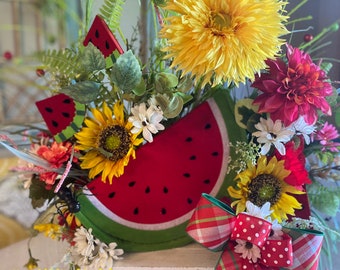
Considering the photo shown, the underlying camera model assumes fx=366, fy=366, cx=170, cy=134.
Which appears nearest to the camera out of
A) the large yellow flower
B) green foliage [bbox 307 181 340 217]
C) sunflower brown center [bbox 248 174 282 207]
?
the large yellow flower

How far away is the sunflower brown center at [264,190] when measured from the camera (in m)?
0.55

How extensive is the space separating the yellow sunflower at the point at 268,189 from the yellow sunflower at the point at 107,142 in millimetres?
171

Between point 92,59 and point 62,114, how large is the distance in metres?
0.14

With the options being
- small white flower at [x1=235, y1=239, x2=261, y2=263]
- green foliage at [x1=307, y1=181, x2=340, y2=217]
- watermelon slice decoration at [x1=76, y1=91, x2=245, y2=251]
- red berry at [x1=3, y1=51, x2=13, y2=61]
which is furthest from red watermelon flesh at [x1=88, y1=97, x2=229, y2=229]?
red berry at [x1=3, y1=51, x2=13, y2=61]

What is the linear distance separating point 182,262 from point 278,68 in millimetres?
323

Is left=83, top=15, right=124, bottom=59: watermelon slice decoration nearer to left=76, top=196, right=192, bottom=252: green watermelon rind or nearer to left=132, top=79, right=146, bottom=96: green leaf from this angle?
left=132, top=79, right=146, bottom=96: green leaf

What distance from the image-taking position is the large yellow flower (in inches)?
17.9

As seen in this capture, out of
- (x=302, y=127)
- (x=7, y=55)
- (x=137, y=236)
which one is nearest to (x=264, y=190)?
(x=302, y=127)

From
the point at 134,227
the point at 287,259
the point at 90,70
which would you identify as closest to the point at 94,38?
the point at 90,70

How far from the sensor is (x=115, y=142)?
0.55m

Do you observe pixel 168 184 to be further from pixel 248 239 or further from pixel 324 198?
pixel 324 198

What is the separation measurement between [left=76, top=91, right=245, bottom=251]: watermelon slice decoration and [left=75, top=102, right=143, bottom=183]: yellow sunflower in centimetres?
4

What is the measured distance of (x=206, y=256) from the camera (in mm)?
568

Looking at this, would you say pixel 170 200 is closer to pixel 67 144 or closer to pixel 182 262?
pixel 182 262
